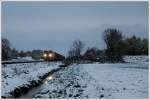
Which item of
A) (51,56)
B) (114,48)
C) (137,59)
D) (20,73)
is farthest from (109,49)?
(20,73)

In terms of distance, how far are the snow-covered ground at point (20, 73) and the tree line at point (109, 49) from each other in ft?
0.49

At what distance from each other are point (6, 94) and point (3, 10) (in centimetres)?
104

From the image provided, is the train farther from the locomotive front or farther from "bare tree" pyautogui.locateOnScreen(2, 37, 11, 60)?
"bare tree" pyautogui.locateOnScreen(2, 37, 11, 60)

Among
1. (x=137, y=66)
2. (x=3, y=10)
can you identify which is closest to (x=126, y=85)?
(x=137, y=66)

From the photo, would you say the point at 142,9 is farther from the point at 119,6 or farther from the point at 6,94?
the point at 6,94

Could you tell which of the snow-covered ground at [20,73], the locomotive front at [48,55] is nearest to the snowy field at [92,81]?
the snow-covered ground at [20,73]

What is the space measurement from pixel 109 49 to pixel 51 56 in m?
0.73

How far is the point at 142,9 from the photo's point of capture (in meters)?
4.84

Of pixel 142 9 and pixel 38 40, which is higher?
pixel 142 9

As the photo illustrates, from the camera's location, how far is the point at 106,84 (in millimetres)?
4883

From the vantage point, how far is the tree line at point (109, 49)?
4828 millimetres

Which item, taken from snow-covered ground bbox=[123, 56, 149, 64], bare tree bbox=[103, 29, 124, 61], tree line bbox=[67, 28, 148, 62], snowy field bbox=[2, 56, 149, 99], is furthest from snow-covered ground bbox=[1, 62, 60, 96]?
snow-covered ground bbox=[123, 56, 149, 64]

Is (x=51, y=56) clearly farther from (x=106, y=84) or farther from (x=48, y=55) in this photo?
(x=106, y=84)

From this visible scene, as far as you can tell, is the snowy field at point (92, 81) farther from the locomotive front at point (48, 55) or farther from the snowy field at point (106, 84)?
the locomotive front at point (48, 55)
